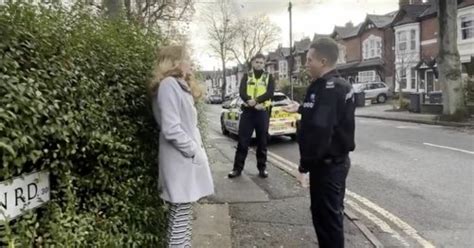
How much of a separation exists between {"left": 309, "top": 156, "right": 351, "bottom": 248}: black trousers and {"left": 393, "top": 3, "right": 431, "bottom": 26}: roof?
43.8 metres

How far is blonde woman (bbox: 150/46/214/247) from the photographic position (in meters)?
3.41

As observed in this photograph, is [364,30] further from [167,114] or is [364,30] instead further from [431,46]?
[167,114]

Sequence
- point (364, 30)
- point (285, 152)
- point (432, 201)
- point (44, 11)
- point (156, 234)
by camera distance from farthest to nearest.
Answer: point (364, 30) → point (285, 152) → point (432, 201) → point (156, 234) → point (44, 11)

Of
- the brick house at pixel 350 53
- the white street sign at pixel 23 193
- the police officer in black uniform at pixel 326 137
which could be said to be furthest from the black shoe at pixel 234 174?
the brick house at pixel 350 53

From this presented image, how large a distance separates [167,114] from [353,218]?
130 inches

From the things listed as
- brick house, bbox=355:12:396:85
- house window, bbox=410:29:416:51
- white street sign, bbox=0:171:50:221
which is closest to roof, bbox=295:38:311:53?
brick house, bbox=355:12:396:85

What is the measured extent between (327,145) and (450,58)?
1860 centimetres

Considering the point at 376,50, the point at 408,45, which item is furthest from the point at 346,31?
the point at 408,45

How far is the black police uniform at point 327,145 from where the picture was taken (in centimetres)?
379

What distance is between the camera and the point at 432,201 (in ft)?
22.2

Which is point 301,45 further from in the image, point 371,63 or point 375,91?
point 375,91

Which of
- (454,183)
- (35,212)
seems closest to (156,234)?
(35,212)

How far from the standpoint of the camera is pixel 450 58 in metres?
20.3

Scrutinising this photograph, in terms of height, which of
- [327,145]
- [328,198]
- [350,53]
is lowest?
[328,198]
